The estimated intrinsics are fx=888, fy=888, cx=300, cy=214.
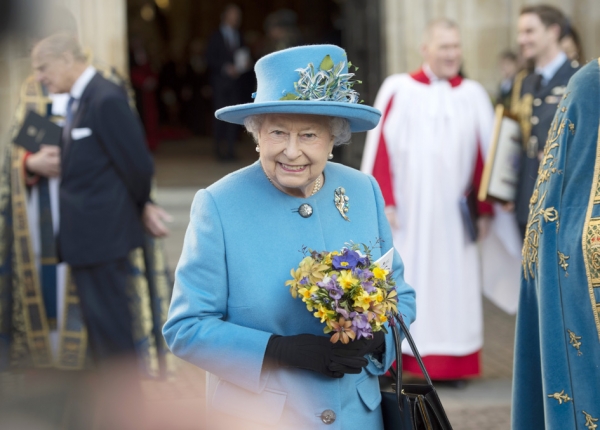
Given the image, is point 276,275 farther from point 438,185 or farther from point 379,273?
point 438,185

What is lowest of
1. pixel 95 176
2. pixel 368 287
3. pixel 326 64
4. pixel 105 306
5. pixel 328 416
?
pixel 105 306

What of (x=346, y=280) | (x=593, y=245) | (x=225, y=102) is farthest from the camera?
(x=225, y=102)

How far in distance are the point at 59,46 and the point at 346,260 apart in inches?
117

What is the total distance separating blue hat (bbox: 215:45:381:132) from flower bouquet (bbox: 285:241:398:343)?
0.36m

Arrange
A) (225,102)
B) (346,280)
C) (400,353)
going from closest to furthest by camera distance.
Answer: (346,280)
(400,353)
(225,102)

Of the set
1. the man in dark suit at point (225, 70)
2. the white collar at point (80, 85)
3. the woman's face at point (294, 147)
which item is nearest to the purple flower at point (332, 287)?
the woman's face at point (294, 147)

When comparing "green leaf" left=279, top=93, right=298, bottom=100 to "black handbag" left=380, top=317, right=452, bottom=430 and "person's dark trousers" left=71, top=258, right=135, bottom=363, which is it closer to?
"black handbag" left=380, top=317, right=452, bottom=430

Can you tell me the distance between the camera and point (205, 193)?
2232 millimetres

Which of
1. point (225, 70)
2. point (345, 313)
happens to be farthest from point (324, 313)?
point (225, 70)

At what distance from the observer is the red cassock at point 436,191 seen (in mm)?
4922

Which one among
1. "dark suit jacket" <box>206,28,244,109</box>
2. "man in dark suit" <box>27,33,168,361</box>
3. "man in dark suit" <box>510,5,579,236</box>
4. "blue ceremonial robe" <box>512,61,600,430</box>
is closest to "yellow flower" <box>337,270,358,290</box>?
"blue ceremonial robe" <box>512,61,600,430</box>

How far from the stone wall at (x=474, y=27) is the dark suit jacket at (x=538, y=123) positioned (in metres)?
3.27

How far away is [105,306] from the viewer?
182 inches

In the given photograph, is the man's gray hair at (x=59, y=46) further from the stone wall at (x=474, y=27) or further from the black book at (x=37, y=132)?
the stone wall at (x=474, y=27)
